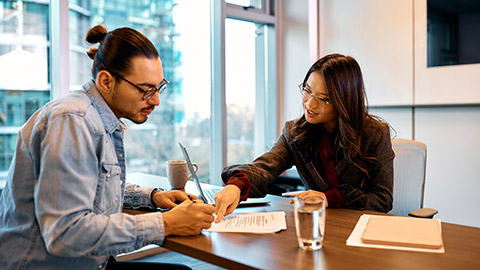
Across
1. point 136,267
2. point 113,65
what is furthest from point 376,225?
point 113,65

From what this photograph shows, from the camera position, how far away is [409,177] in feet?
A: 6.22

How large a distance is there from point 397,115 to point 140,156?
2.19 meters

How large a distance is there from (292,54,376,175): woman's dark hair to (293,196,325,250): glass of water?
2.19 feet

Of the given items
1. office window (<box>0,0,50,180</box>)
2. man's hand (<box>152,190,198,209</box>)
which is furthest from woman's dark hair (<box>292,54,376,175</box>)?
office window (<box>0,0,50,180</box>)

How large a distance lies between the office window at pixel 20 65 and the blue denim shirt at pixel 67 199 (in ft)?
5.87

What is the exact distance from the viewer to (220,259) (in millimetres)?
945

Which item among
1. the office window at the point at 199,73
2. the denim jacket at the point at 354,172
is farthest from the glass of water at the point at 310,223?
the office window at the point at 199,73

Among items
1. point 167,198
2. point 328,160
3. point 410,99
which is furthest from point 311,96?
point 410,99

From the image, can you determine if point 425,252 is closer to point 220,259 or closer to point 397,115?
point 220,259

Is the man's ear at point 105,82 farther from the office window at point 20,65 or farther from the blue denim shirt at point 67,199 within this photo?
the office window at point 20,65

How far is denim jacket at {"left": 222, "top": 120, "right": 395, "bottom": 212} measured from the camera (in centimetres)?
151

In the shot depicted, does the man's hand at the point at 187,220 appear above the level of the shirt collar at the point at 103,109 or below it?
below

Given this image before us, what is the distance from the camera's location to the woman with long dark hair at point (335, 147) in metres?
1.58

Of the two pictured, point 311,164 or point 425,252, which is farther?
point 311,164
